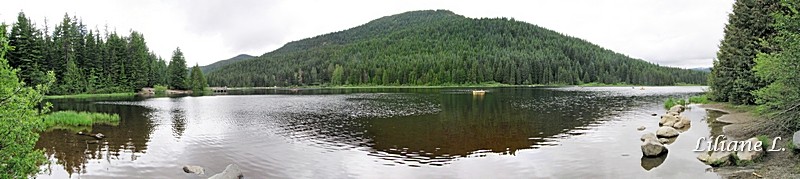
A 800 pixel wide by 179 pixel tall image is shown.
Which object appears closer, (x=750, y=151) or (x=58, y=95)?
(x=750, y=151)

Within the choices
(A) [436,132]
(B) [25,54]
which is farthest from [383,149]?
(B) [25,54]

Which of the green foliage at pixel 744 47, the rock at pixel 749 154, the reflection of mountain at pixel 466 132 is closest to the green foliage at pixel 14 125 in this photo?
the reflection of mountain at pixel 466 132

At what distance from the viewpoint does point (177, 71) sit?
137375mm

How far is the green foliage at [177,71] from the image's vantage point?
5359 inches

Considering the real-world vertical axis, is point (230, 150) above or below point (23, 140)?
below

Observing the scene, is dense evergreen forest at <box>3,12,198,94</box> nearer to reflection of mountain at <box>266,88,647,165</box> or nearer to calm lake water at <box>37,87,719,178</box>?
calm lake water at <box>37,87,719,178</box>

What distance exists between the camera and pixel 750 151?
18.8m

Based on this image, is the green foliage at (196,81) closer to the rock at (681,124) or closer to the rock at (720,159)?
the rock at (681,124)

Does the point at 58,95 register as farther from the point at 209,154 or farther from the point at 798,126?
the point at 798,126

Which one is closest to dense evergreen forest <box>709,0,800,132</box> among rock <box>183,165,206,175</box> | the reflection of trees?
rock <box>183,165,206,175</box>

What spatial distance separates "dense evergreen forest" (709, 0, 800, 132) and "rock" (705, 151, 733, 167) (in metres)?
3.30

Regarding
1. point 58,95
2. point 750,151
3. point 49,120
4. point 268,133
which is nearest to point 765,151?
point 750,151

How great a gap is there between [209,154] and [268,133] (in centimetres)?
863

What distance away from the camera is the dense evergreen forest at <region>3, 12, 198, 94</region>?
3324 inches
